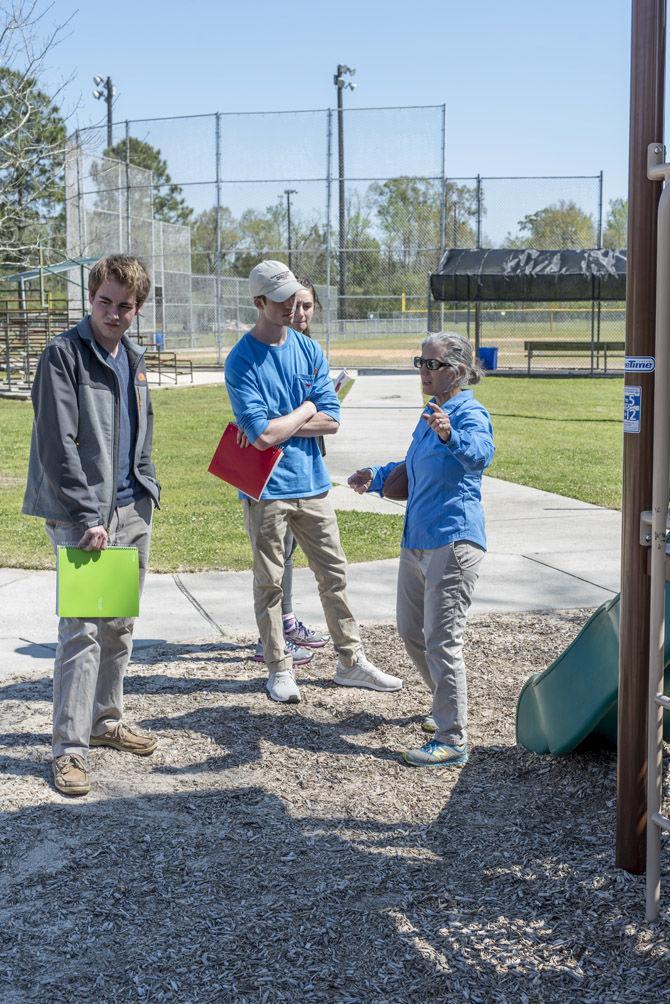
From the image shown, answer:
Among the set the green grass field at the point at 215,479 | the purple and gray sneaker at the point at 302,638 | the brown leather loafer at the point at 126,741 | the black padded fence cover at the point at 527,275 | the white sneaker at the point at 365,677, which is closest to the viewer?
the brown leather loafer at the point at 126,741

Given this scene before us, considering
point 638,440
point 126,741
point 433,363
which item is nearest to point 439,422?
point 433,363

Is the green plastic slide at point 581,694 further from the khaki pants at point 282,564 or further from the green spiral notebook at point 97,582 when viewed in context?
the green spiral notebook at point 97,582

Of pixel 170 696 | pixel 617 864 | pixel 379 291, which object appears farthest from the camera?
pixel 379 291

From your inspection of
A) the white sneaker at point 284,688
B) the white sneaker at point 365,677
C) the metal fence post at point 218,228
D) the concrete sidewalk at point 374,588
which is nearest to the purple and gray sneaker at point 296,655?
the concrete sidewalk at point 374,588

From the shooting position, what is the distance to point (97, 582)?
409 centimetres

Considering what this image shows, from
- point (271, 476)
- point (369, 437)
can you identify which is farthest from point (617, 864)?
point (369, 437)

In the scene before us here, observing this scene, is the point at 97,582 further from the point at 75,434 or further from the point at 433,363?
the point at 433,363

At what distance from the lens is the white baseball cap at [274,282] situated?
4.66m

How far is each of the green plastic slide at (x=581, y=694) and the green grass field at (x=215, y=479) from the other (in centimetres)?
360

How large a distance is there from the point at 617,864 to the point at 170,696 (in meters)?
2.39

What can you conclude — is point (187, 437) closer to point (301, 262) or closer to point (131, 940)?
point (131, 940)

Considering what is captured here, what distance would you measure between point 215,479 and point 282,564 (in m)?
6.56

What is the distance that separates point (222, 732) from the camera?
4672 millimetres

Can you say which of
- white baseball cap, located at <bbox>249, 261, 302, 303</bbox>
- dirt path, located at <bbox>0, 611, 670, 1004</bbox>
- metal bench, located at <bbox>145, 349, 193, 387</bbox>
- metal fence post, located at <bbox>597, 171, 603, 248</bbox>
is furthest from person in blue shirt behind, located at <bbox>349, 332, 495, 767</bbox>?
metal fence post, located at <bbox>597, 171, 603, 248</bbox>
